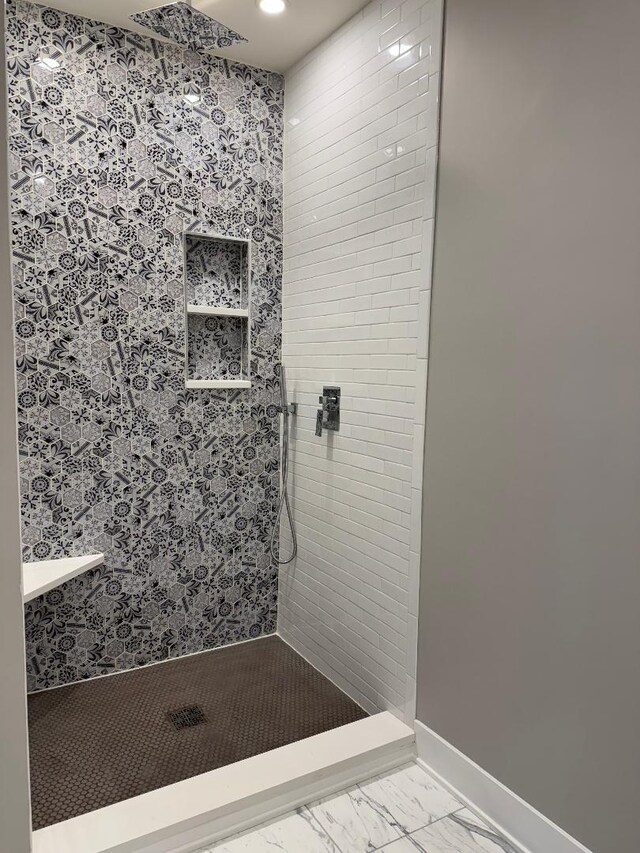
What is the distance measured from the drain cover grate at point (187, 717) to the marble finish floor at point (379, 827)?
611mm

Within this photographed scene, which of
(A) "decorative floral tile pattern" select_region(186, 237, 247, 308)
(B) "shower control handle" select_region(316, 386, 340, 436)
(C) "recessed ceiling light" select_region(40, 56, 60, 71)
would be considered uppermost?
(C) "recessed ceiling light" select_region(40, 56, 60, 71)

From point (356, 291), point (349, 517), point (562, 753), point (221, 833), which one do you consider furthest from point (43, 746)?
point (356, 291)

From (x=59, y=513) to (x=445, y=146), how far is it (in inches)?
83.3

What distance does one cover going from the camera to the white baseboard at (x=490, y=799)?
5.37 feet

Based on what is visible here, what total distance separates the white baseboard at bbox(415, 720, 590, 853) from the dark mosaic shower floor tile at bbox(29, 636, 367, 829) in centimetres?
42

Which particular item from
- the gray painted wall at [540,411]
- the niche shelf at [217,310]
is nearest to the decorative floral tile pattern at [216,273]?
the niche shelf at [217,310]

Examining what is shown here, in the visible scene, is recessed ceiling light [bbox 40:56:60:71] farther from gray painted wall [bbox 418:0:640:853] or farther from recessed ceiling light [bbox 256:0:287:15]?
gray painted wall [bbox 418:0:640:853]

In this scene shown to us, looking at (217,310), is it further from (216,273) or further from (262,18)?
(262,18)

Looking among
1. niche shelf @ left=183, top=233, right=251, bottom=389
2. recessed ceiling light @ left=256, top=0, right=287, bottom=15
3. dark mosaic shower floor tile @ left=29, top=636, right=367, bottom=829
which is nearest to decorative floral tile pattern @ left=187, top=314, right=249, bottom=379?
niche shelf @ left=183, top=233, right=251, bottom=389

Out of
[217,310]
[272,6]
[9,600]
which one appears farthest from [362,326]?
[9,600]

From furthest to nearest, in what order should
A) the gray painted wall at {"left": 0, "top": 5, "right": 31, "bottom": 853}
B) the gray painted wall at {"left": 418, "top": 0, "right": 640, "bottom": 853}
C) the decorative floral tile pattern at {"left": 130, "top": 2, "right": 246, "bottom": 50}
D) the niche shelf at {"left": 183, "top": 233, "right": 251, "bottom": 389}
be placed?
the niche shelf at {"left": 183, "top": 233, "right": 251, "bottom": 389} → the decorative floral tile pattern at {"left": 130, "top": 2, "right": 246, "bottom": 50} → the gray painted wall at {"left": 418, "top": 0, "right": 640, "bottom": 853} → the gray painted wall at {"left": 0, "top": 5, "right": 31, "bottom": 853}

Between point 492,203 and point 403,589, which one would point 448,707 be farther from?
point 492,203

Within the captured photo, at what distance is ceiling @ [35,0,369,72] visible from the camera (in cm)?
224

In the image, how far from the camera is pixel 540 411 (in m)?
1.65
